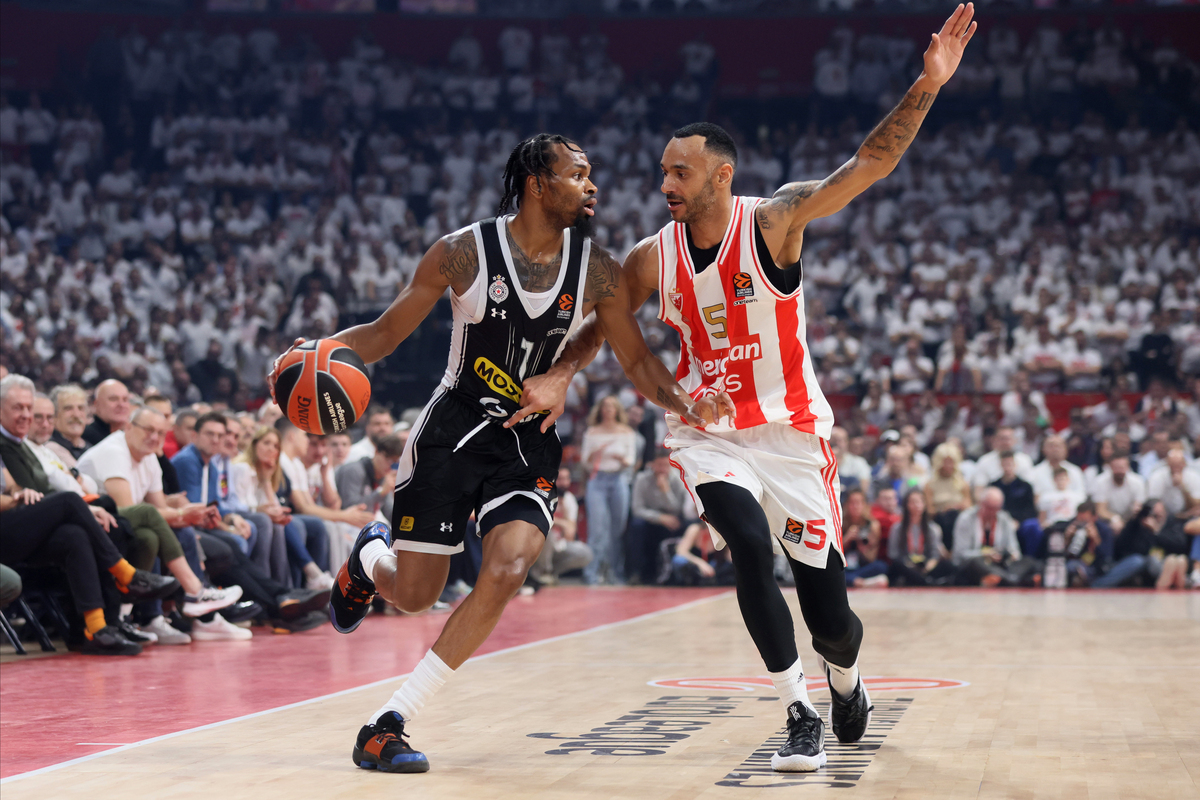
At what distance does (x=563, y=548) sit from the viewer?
513 inches

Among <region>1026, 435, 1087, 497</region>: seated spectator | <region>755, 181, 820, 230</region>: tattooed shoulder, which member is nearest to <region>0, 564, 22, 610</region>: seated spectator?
<region>755, 181, 820, 230</region>: tattooed shoulder

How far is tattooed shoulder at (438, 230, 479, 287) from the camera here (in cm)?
449

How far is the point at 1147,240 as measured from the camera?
17.8 meters

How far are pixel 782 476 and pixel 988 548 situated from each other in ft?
29.6

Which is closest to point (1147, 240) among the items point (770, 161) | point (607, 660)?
point (770, 161)

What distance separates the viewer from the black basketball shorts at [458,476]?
4.55 metres

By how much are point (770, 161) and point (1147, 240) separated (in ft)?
18.8

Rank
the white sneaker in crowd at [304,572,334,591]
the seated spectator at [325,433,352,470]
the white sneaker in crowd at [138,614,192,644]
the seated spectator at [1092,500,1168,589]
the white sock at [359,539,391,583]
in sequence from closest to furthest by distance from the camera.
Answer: the white sock at [359,539,391,583], the white sneaker in crowd at [138,614,192,644], the white sneaker in crowd at [304,572,334,591], the seated spectator at [325,433,352,470], the seated spectator at [1092,500,1168,589]

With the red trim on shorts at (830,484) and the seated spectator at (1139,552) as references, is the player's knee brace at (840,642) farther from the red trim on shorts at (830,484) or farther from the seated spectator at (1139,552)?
the seated spectator at (1139,552)

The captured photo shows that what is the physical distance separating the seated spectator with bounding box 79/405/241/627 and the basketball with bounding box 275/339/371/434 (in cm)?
390

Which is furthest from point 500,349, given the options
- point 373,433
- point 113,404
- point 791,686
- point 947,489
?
point 947,489

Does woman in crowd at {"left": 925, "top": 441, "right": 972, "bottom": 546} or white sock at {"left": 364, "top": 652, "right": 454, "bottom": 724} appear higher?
woman in crowd at {"left": 925, "top": 441, "right": 972, "bottom": 546}

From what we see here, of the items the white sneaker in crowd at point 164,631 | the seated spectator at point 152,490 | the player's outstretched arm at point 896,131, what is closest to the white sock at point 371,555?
the player's outstretched arm at point 896,131

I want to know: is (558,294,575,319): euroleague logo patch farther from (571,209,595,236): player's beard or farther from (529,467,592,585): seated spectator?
(529,467,592,585): seated spectator
